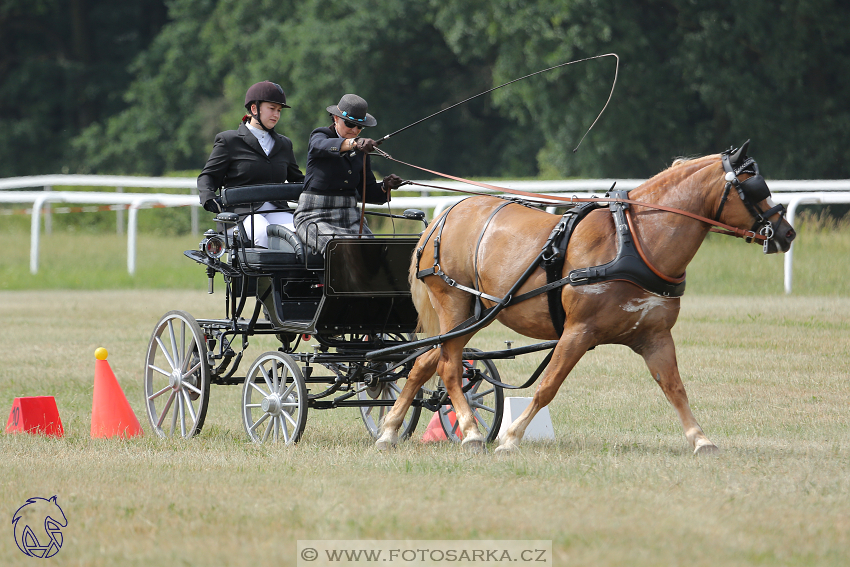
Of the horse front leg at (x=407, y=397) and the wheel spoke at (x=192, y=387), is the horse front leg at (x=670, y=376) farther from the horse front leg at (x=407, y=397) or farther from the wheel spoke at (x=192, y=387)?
the wheel spoke at (x=192, y=387)

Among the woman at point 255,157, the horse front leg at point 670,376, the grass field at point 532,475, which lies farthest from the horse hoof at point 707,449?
the woman at point 255,157

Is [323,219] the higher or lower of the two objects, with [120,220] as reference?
higher

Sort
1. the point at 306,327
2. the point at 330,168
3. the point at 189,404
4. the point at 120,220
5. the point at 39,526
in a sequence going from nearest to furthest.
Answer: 1. the point at 39,526
2. the point at 306,327
3. the point at 330,168
4. the point at 189,404
5. the point at 120,220

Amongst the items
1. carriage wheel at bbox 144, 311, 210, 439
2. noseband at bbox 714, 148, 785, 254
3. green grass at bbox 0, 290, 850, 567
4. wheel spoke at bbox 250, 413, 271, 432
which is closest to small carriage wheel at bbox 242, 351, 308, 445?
wheel spoke at bbox 250, 413, 271, 432

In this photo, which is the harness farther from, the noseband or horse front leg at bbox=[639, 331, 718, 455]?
the noseband

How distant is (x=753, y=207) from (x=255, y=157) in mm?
3595

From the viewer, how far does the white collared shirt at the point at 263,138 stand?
26.5ft

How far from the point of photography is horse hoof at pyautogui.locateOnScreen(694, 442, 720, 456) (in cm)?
619

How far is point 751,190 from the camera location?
594 cm

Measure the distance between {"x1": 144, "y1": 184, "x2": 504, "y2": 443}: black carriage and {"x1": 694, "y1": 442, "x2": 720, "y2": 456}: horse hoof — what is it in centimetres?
143

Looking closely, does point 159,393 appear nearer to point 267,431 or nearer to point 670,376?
point 267,431

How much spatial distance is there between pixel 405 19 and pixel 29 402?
957 inches

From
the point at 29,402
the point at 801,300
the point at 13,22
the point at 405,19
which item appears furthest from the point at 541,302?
the point at 13,22

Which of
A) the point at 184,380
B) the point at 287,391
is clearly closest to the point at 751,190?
the point at 287,391
